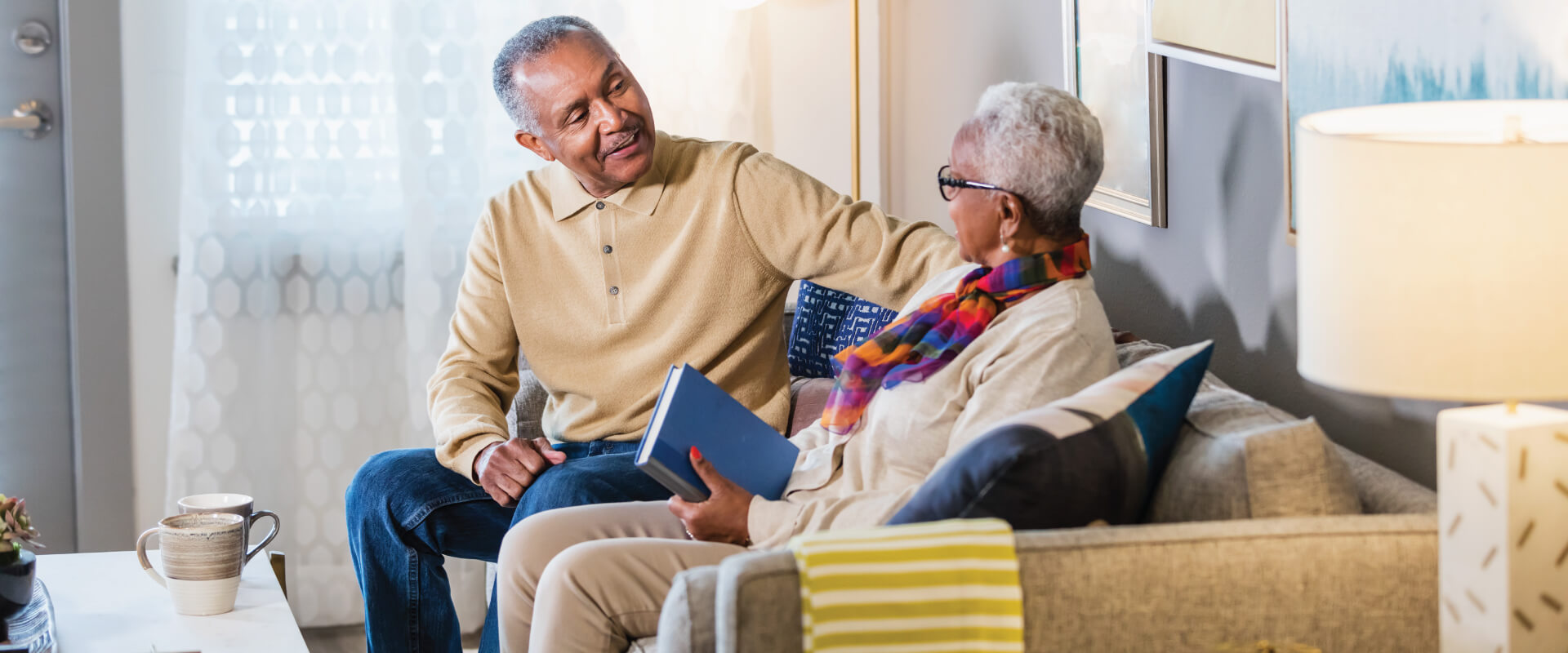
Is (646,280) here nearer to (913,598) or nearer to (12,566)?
(12,566)

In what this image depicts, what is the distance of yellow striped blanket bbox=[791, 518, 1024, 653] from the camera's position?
1119 millimetres

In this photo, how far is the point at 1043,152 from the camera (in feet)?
5.28

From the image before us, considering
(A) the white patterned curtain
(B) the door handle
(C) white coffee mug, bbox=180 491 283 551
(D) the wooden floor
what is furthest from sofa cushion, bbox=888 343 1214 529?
(B) the door handle

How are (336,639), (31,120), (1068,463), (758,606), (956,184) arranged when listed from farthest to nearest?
(336,639) < (31,120) < (956,184) < (1068,463) < (758,606)

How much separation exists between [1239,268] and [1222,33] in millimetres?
307

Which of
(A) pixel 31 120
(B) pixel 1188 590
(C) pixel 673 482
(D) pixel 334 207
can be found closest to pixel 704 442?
(C) pixel 673 482

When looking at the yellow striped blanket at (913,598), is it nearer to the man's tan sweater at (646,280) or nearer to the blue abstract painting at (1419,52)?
the blue abstract painting at (1419,52)

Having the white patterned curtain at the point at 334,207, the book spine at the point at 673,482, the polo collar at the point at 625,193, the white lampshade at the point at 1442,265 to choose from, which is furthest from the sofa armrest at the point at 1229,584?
the white patterned curtain at the point at 334,207

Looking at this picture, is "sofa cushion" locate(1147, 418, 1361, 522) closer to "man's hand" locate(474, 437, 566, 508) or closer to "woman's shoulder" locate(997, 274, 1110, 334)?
"woman's shoulder" locate(997, 274, 1110, 334)

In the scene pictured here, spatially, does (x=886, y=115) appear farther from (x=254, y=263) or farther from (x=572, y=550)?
(x=572, y=550)

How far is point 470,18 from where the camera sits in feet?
10.5

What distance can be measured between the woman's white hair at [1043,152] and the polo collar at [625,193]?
2.38 ft

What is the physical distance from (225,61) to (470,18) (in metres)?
0.56

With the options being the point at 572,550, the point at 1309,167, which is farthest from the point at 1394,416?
the point at 572,550
